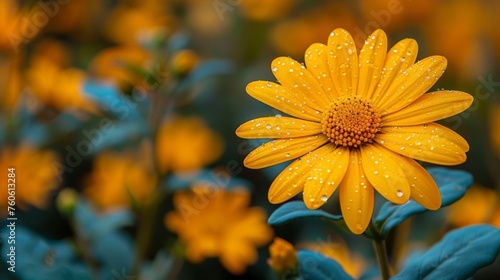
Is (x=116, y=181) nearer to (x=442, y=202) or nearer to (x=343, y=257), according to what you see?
(x=343, y=257)

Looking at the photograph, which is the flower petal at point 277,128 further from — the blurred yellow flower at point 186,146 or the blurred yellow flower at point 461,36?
the blurred yellow flower at point 461,36

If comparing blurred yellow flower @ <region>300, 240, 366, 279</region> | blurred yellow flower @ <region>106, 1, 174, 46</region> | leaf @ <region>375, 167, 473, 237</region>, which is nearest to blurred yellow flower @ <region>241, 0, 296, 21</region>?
blurred yellow flower @ <region>106, 1, 174, 46</region>

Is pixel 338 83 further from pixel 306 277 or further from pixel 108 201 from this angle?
pixel 108 201

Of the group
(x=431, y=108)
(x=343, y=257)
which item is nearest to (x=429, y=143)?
(x=431, y=108)

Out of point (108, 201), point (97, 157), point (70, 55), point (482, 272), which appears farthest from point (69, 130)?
point (482, 272)

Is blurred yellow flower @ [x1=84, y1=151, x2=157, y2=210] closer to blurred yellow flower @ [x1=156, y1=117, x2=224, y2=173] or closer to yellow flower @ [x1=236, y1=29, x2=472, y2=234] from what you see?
blurred yellow flower @ [x1=156, y1=117, x2=224, y2=173]

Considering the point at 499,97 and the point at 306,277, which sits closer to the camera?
the point at 306,277
